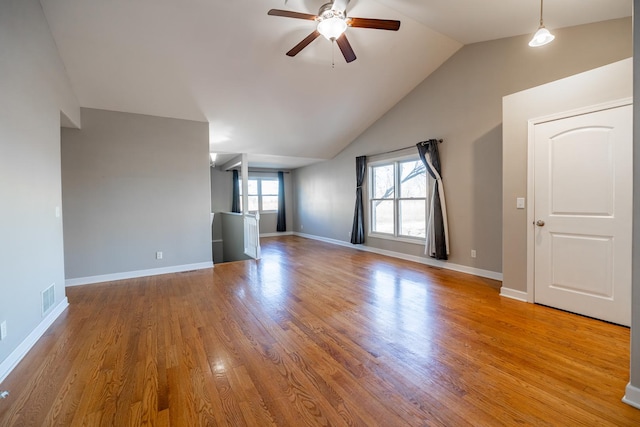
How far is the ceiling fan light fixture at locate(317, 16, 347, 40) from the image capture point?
8.58ft

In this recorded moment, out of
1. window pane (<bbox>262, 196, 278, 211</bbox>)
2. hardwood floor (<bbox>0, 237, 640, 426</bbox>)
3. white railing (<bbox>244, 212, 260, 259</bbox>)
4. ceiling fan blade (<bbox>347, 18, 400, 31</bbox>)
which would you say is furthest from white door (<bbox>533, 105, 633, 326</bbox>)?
window pane (<bbox>262, 196, 278, 211</bbox>)

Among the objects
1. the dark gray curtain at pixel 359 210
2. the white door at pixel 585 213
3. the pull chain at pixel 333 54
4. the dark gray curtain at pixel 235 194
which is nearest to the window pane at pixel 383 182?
the dark gray curtain at pixel 359 210

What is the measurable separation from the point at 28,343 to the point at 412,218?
5.22m

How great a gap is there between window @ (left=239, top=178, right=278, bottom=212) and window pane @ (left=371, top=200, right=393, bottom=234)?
→ 440 cm

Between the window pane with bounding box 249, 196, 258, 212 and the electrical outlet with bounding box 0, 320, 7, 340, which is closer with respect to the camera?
the electrical outlet with bounding box 0, 320, 7, 340

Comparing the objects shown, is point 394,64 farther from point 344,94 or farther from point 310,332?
point 310,332

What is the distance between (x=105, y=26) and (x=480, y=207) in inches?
204

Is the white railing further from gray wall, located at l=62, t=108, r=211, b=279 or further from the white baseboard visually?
the white baseboard

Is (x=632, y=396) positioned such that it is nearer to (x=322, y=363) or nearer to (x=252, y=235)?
(x=322, y=363)

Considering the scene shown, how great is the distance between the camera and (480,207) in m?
4.08

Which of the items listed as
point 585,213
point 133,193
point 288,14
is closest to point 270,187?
point 133,193

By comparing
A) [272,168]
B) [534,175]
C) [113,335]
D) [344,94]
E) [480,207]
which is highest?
[344,94]

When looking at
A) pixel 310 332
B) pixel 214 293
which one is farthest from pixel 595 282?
pixel 214 293

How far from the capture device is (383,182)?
19.6 ft
